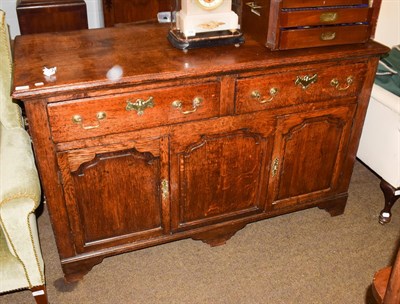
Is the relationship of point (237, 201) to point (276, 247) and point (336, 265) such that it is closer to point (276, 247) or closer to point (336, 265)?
point (276, 247)

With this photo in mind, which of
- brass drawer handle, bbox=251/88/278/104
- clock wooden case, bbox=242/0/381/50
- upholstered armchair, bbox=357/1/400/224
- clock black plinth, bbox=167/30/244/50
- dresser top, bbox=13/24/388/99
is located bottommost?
upholstered armchair, bbox=357/1/400/224

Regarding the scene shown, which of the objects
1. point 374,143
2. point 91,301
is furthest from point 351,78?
point 91,301

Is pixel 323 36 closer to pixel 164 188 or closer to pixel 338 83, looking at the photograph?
pixel 338 83

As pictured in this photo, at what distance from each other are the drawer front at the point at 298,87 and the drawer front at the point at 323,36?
102mm

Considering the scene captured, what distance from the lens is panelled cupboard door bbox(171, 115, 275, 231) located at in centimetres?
180

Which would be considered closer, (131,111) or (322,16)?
(131,111)

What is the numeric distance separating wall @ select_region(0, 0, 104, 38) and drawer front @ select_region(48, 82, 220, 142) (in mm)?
2139

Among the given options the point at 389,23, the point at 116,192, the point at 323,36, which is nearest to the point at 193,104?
the point at 116,192

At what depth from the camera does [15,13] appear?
3.65m

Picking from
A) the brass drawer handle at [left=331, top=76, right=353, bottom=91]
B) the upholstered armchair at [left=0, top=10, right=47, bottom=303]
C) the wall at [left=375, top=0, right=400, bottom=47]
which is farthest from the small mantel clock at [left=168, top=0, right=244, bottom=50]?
the wall at [left=375, top=0, right=400, bottom=47]

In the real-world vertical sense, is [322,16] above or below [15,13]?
above

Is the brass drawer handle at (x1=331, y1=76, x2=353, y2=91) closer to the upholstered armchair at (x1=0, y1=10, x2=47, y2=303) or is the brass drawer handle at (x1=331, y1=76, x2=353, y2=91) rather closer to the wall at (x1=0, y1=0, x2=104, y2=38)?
the upholstered armchair at (x1=0, y1=10, x2=47, y2=303)

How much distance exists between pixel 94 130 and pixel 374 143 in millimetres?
1501

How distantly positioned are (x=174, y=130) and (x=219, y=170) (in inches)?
12.2
